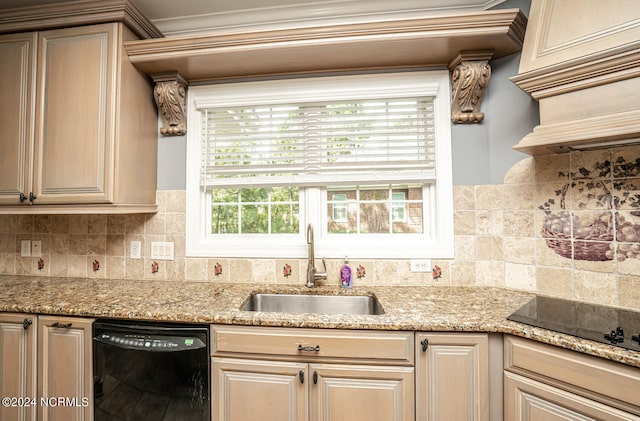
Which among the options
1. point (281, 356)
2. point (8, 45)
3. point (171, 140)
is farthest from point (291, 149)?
point (8, 45)

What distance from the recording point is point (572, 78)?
3.77 ft

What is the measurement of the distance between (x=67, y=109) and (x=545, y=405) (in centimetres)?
267

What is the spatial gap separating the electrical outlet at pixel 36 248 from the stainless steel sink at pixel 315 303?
1.64 m

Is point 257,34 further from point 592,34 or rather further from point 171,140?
point 592,34

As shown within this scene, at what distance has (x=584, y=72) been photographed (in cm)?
112

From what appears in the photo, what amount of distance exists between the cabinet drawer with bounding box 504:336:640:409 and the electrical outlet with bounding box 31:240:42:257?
9.44ft

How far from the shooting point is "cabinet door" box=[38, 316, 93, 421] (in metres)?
1.32

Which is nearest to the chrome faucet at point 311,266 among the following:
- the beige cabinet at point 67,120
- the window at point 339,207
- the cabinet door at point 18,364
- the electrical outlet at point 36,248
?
the window at point 339,207

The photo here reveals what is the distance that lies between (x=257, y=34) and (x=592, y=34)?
4.96ft

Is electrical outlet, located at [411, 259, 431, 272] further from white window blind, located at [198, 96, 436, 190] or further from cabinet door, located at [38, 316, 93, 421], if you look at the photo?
cabinet door, located at [38, 316, 93, 421]

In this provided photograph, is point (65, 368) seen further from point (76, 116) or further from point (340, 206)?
point (340, 206)

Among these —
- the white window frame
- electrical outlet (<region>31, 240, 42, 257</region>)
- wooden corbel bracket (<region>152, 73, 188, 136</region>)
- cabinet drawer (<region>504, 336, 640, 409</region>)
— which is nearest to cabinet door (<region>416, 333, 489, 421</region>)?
cabinet drawer (<region>504, 336, 640, 409</region>)

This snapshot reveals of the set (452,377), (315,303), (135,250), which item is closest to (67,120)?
(135,250)

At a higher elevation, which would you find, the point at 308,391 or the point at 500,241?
the point at 500,241
